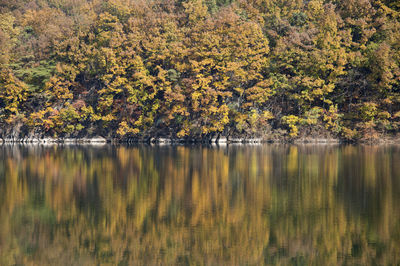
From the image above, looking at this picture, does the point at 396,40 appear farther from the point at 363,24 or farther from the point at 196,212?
the point at 196,212

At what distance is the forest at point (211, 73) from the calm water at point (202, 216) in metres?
25.4

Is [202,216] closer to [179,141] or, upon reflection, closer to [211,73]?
[179,141]

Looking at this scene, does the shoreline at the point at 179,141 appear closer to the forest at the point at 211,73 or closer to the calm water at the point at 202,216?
the forest at the point at 211,73

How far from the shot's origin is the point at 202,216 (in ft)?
52.6

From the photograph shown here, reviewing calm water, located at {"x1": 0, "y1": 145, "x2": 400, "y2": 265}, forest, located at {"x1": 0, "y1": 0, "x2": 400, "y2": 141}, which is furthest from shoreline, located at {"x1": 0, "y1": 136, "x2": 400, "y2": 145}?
calm water, located at {"x1": 0, "y1": 145, "x2": 400, "y2": 265}

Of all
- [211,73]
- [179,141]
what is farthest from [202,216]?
[211,73]

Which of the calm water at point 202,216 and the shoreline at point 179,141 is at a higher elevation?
the shoreline at point 179,141

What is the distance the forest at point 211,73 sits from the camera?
52500 millimetres

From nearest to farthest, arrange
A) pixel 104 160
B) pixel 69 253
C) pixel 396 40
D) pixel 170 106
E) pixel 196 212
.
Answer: pixel 69 253 < pixel 196 212 < pixel 104 160 < pixel 396 40 < pixel 170 106

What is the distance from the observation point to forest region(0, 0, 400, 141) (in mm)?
52500

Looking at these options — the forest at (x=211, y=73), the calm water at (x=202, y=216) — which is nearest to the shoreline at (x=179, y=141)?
the forest at (x=211, y=73)

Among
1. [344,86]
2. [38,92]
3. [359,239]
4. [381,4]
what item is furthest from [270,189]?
[38,92]

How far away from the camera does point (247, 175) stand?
25.5 m

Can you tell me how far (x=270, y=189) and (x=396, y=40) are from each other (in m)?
36.0
